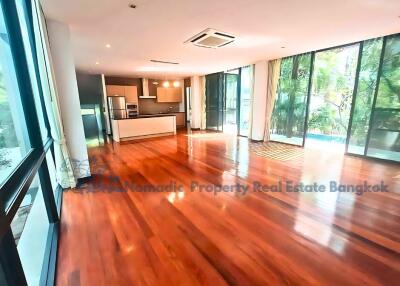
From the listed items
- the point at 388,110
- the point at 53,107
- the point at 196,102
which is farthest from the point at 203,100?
the point at 53,107

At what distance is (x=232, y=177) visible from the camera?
3523mm

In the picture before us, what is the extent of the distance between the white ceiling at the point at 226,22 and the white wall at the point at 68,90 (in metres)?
0.26

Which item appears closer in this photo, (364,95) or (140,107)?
(364,95)

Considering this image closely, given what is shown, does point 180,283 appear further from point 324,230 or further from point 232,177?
point 232,177

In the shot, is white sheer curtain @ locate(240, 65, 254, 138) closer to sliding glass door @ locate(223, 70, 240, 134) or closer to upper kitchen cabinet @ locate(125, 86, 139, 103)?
sliding glass door @ locate(223, 70, 240, 134)

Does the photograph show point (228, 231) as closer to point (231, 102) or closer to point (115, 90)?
point (231, 102)

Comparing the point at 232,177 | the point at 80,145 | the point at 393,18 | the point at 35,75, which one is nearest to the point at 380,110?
the point at 393,18

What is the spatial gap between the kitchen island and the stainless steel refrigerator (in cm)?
89

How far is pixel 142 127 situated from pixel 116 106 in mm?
1835

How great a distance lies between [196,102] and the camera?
9438mm

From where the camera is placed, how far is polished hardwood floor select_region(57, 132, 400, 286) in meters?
1.57

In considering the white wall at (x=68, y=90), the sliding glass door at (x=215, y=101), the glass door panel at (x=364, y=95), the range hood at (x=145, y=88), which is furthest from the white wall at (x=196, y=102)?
the white wall at (x=68, y=90)

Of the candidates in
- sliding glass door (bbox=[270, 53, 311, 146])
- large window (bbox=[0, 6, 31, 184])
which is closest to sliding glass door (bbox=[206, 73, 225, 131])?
sliding glass door (bbox=[270, 53, 311, 146])

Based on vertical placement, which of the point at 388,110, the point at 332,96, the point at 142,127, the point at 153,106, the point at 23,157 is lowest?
the point at 142,127
